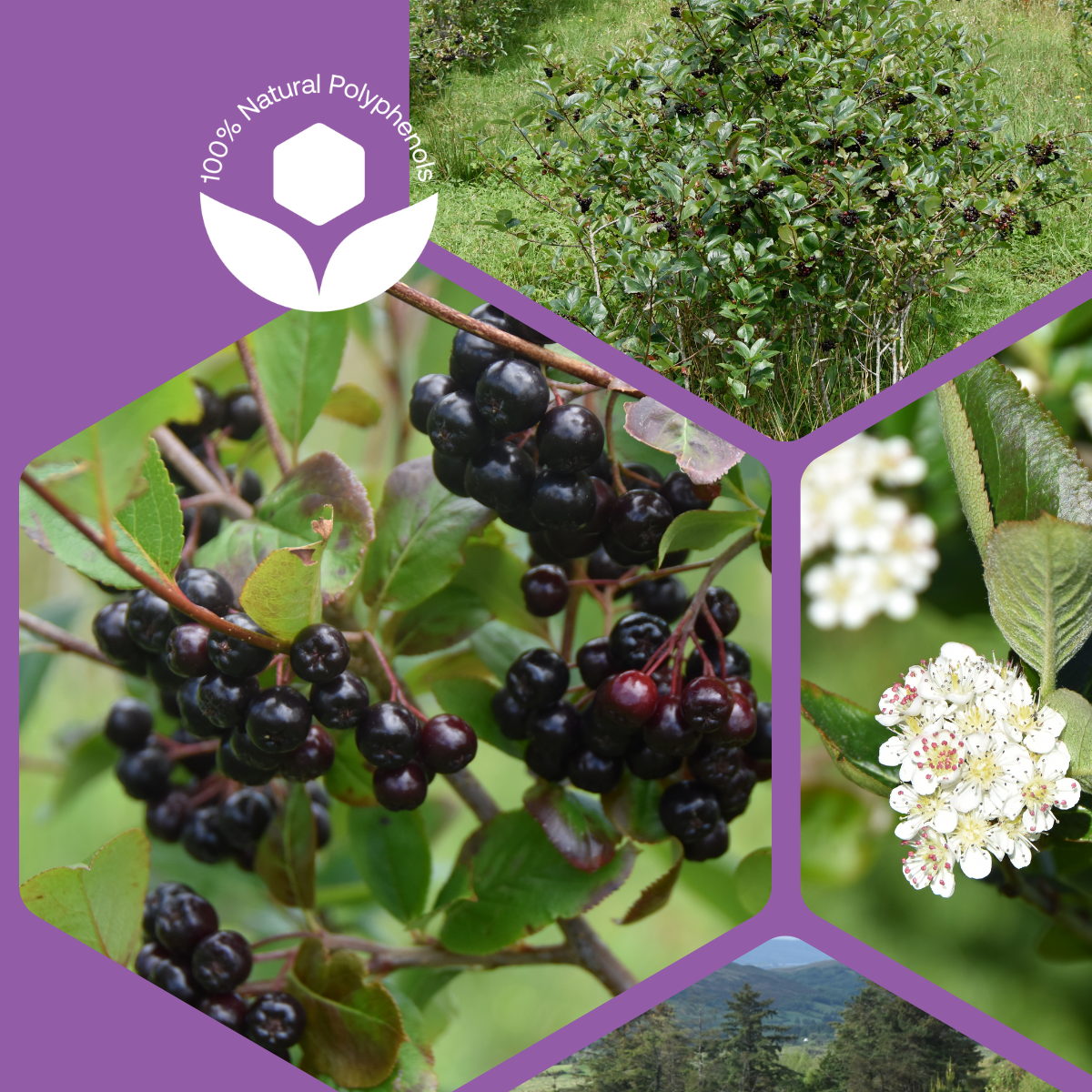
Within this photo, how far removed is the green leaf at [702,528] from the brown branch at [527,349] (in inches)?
3.9

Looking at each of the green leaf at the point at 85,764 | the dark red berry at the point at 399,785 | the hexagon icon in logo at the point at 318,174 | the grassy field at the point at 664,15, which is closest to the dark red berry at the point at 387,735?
the dark red berry at the point at 399,785

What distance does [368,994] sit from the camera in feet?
A: 2.65

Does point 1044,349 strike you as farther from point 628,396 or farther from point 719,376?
point 719,376

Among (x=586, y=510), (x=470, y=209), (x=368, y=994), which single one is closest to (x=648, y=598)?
(x=586, y=510)

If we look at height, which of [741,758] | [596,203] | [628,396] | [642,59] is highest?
[642,59]

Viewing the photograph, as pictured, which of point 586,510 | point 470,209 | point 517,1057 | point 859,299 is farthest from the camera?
point 470,209

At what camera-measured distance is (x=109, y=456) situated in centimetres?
77

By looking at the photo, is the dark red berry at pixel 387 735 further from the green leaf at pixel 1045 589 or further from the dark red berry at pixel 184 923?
the green leaf at pixel 1045 589

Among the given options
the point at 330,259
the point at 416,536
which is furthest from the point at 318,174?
the point at 416,536

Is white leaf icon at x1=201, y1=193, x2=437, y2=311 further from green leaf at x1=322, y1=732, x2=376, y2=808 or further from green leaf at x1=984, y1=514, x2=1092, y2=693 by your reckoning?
green leaf at x1=984, y1=514, x2=1092, y2=693

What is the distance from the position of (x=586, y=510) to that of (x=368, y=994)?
34 cm

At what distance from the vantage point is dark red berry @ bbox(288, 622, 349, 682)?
74 centimetres

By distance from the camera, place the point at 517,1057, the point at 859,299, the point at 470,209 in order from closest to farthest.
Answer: the point at 517,1057 → the point at 859,299 → the point at 470,209

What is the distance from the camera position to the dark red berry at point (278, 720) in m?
0.72
